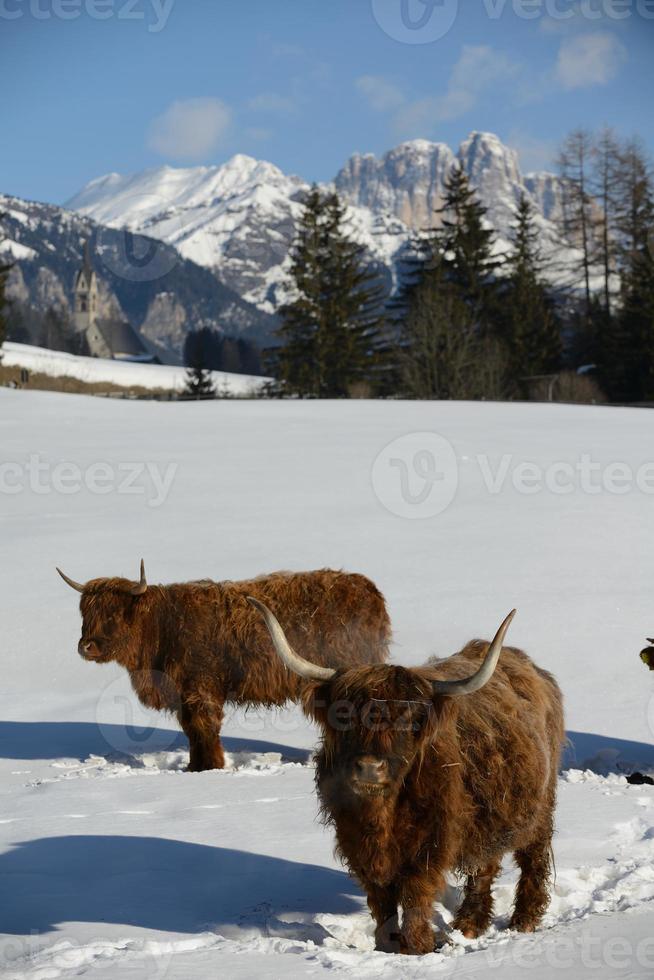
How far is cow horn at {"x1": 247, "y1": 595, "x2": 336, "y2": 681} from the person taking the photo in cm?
391

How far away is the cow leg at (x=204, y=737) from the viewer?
752 cm

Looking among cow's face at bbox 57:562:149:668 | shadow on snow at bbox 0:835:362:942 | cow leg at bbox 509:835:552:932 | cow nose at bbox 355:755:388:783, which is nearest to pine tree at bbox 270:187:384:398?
cow's face at bbox 57:562:149:668

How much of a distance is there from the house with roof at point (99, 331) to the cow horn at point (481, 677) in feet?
424

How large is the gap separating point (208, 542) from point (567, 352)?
38.4 m

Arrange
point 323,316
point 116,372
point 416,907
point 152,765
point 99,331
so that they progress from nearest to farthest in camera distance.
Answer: point 416,907 → point 152,765 → point 323,316 → point 116,372 → point 99,331

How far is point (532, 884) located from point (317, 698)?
137cm

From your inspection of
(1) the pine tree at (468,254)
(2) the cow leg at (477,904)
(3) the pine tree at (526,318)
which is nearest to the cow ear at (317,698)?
(2) the cow leg at (477,904)

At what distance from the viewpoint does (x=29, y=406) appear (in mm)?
29234

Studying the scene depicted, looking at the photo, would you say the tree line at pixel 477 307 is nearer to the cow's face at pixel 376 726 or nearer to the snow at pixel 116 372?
the snow at pixel 116 372

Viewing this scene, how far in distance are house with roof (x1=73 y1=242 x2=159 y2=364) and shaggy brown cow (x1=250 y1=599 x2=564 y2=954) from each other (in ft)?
423

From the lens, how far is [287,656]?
3902mm

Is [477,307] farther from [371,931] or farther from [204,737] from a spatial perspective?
[371,931]

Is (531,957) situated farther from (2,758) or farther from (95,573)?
(95,573)

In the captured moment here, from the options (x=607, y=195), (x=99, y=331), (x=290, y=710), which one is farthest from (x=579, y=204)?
(x=99, y=331)
